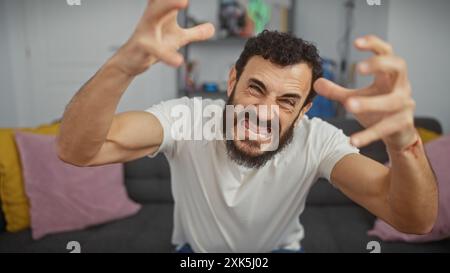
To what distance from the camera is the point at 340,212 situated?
120 cm

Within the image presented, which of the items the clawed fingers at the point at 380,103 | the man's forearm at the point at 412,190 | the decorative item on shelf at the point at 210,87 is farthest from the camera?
the decorative item on shelf at the point at 210,87

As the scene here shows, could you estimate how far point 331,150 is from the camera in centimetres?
70

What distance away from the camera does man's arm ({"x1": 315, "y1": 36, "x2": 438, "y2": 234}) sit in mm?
342

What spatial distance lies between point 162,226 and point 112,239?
160 mm

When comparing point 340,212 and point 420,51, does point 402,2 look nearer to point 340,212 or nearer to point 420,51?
point 420,51

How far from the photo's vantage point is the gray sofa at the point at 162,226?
0.98m

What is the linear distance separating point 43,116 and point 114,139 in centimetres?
114

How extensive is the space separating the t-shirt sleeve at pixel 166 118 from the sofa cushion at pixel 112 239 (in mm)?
367

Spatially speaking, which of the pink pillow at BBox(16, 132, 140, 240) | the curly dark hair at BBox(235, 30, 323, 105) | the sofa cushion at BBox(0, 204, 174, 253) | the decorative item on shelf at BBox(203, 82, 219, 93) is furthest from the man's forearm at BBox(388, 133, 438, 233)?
the decorative item on shelf at BBox(203, 82, 219, 93)

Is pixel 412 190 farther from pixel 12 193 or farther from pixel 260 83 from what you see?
pixel 12 193

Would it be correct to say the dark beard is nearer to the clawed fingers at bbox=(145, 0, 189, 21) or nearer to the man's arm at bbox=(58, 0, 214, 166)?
the man's arm at bbox=(58, 0, 214, 166)

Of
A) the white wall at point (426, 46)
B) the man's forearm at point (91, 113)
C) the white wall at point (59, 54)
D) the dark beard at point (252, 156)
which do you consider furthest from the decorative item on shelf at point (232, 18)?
the man's forearm at point (91, 113)

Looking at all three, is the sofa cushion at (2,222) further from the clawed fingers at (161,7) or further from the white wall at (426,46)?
the white wall at (426,46)

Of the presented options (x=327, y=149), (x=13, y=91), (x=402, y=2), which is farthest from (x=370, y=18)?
(x=13, y=91)
